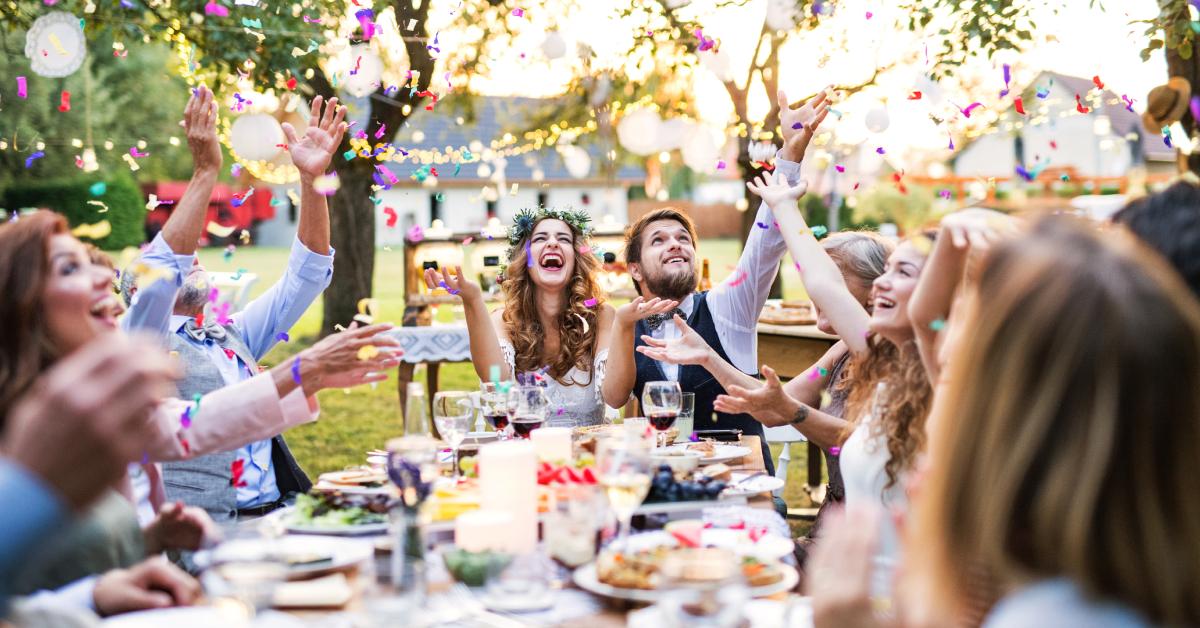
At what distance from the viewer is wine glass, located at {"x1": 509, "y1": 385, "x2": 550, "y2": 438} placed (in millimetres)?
2916

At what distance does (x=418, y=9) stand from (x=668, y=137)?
2.27 m

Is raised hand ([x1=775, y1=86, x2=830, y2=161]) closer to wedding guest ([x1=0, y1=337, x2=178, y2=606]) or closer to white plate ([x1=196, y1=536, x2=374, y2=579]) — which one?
white plate ([x1=196, y1=536, x2=374, y2=579])

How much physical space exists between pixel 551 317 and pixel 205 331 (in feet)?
4.45

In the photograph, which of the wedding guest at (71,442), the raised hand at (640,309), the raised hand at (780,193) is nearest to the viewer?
the wedding guest at (71,442)

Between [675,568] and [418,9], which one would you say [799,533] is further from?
[418,9]

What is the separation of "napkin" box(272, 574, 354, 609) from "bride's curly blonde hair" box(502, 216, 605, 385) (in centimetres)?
216

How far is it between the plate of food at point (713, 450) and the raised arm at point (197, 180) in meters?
1.41

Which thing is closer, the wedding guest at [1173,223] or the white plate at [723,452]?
the wedding guest at [1173,223]

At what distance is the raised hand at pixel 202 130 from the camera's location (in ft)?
9.65

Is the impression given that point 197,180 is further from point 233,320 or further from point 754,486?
point 754,486

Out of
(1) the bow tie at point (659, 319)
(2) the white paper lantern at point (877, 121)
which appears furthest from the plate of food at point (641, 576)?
(2) the white paper lantern at point (877, 121)

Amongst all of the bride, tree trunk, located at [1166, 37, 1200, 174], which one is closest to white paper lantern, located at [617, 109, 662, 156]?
tree trunk, located at [1166, 37, 1200, 174]

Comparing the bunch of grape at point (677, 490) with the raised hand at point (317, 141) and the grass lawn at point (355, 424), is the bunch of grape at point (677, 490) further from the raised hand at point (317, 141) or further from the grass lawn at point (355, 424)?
the grass lawn at point (355, 424)

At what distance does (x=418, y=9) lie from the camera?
8516mm
